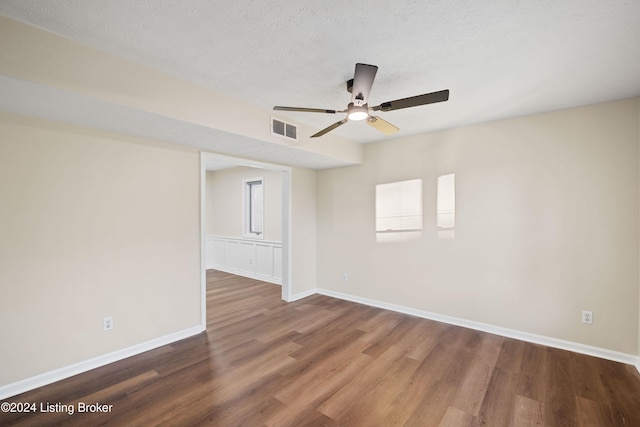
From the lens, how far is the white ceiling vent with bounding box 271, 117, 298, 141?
3.00 m

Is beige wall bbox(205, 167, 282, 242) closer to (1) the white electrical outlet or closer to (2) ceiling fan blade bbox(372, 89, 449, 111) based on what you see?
(1) the white electrical outlet

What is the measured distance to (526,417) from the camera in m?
1.91

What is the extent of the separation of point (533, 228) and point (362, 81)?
8.56 feet

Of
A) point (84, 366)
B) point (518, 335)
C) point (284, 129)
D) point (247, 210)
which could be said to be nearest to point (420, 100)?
point (284, 129)

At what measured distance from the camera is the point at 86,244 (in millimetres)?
2500

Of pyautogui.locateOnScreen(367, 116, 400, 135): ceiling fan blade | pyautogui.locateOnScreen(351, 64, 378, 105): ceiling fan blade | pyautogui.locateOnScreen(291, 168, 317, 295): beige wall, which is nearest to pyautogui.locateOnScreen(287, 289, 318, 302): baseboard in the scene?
pyautogui.locateOnScreen(291, 168, 317, 295): beige wall

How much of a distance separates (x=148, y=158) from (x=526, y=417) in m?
4.04

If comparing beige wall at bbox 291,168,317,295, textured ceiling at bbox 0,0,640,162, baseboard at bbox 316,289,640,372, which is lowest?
baseboard at bbox 316,289,640,372

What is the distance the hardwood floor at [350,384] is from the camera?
75.2 inches

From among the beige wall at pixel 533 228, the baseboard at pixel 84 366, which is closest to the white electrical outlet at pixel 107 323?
the baseboard at pixel 84 366

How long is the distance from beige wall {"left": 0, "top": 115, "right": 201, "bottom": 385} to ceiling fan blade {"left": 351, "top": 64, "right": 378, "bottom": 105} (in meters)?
2.23

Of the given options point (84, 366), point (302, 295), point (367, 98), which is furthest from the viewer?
point (302, 295)

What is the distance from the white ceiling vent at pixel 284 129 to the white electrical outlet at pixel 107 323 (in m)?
2.51

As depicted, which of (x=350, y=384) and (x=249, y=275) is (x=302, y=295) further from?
(x=350, y=384)
